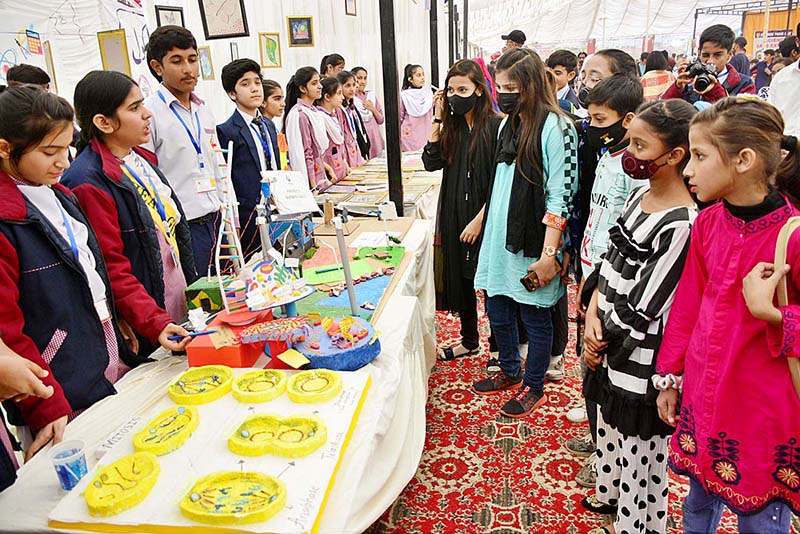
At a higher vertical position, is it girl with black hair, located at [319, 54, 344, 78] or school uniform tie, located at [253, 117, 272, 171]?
girl with black hair, located at [319, 54, 344, 78]

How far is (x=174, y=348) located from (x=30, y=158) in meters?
0.61

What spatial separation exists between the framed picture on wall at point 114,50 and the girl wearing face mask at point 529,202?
190 cm

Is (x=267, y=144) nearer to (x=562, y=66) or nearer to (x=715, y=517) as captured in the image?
(x=715, y=517)

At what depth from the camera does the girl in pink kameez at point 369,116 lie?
5.86 metres

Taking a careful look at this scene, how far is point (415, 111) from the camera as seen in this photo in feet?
20.3

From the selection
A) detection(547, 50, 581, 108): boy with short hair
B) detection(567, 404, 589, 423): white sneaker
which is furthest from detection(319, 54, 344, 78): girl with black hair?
detection(567, 404, 589, 423): white sneaker

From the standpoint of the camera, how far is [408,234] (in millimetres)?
2803

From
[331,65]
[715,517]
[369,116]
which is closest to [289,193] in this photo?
[715,517]

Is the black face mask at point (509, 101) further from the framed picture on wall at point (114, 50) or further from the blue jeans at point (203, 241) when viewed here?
the framed picture on wall at point (114, 50)

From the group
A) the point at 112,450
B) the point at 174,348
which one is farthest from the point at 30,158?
the point at 112,450

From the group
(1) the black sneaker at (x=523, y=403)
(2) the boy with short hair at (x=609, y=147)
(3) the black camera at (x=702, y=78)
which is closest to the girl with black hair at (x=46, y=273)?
(2) the boy with short hair at (x=609, y=147)

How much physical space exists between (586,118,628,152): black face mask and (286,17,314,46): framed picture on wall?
14.6ft

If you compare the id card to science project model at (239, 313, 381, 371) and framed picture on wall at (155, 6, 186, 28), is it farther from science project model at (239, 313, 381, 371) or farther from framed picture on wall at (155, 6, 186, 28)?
framed picture on wall at (155, 6, 186, 28)

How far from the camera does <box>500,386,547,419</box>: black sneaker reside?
98.5 inches
